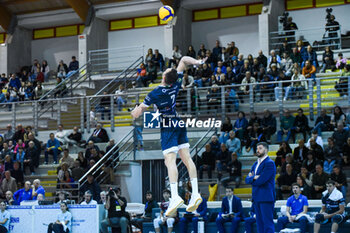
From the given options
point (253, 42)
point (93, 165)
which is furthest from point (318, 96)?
point (253, 42)

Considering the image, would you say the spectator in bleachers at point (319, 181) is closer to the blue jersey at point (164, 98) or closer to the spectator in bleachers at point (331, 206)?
the spectator in bleachers at point (331, 206)

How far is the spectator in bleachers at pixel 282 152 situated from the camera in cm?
1803

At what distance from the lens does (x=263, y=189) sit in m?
11.1

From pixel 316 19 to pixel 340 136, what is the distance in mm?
11221

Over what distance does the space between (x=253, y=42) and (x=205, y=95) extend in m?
6.88

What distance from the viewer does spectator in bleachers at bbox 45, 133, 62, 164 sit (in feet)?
74.0

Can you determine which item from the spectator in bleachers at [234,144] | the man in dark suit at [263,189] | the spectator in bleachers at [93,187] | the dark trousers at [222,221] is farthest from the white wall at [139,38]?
the man in dark suit at [263,189]

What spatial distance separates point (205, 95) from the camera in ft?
76.7

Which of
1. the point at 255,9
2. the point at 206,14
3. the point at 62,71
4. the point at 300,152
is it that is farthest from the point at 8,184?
the point at 255,9

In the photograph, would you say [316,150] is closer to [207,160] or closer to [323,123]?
[323,123]

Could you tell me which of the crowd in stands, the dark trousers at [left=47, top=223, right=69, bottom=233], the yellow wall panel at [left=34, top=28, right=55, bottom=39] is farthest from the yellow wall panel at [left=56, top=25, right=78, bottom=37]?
the dark trousers at [left=47, top=223, right=69, bottom=233]

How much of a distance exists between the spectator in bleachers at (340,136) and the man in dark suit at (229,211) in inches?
159

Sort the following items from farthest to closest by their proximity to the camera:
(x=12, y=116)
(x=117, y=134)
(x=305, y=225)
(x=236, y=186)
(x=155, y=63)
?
(x=155, y=63)
(x=12, y=116)
(x=117, y=134)
(x=236, y=186)
(x=305, y=225)

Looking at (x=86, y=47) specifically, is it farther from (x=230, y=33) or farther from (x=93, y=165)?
(x=93, y=165)
